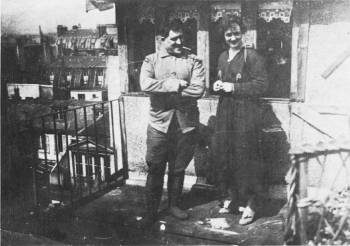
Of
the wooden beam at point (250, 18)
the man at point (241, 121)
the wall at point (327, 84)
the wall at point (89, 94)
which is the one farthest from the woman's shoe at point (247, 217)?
the wall at point (89, 94)

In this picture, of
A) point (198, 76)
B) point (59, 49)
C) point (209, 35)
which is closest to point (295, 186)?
point (198, 76)

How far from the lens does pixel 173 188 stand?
4.94 metres

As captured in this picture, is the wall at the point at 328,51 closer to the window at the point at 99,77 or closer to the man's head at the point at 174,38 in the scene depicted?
the man's head at the point at 174,38

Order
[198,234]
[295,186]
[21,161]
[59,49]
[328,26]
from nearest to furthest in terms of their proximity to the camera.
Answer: [295,186], [198,234], [328,26], [21,161], [59,49]

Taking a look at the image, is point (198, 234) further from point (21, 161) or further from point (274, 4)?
point (21, 161)

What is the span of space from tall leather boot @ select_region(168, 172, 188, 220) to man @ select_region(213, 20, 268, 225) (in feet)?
1.78

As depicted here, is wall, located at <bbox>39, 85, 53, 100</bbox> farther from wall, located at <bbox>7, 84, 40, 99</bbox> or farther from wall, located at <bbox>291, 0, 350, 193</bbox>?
wall, located at <bbox>291, 0, 350, 193</bbox>

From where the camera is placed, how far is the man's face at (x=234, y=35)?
177 inches

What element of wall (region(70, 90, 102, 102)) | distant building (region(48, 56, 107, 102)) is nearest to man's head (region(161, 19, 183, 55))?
wall (region(70, 90, 102, 102))

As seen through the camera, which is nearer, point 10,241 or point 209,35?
point 10,241

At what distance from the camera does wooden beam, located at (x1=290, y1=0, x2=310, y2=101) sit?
500 centimetres

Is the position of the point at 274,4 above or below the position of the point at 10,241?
above

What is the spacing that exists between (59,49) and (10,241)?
55.1 m

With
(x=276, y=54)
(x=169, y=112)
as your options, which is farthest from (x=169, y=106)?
(x=276, y=54)
